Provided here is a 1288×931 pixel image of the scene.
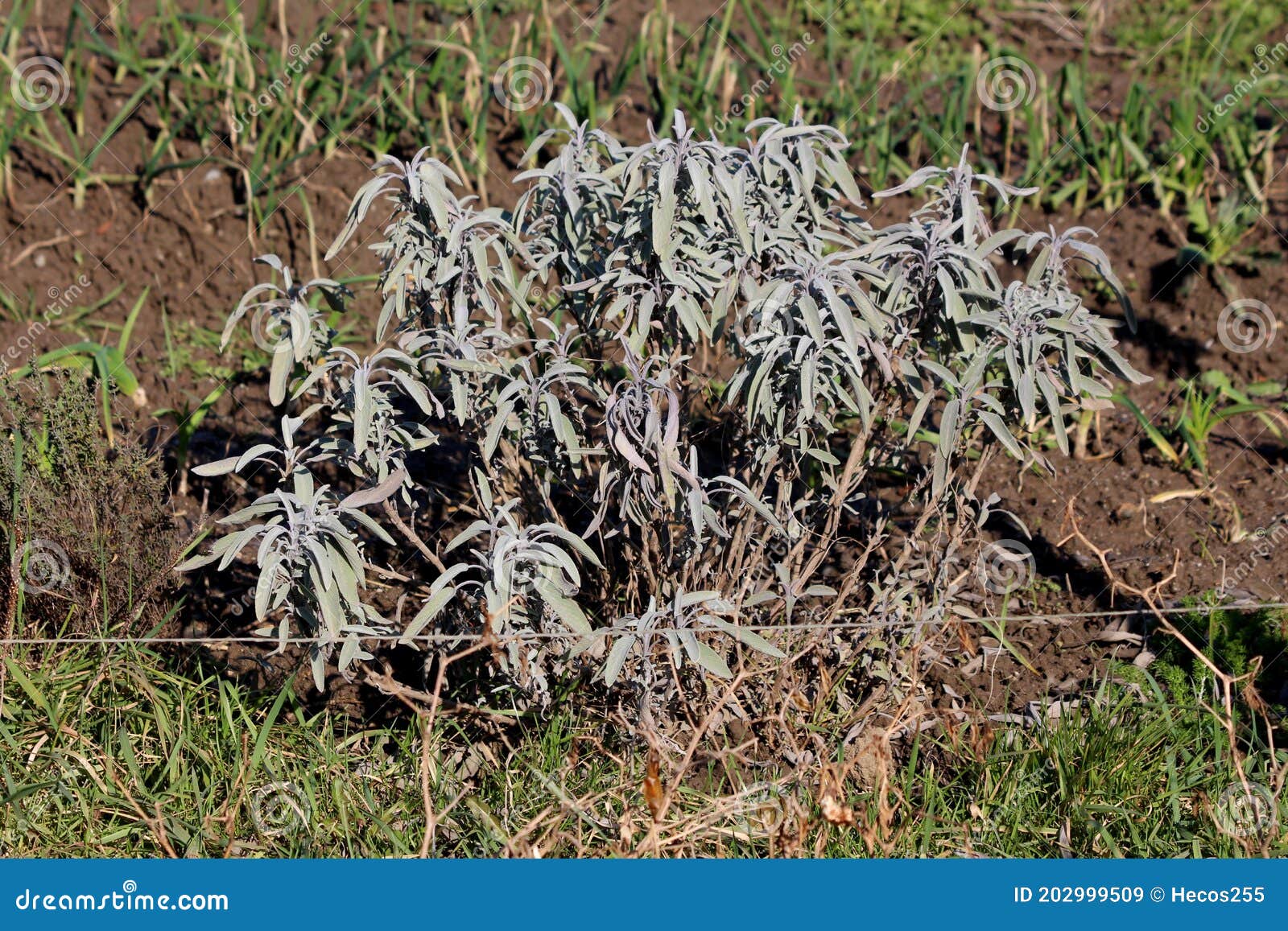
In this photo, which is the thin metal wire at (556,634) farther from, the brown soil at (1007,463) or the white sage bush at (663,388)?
the brown soil at (1007,463)

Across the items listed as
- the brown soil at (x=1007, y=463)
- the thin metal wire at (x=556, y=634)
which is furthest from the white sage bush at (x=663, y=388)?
the brown soil at (x=1007, y=463)

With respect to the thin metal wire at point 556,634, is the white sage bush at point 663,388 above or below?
above

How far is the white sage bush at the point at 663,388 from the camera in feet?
7.97

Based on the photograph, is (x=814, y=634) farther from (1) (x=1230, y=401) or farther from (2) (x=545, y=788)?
(1) (x=1230, y=401)

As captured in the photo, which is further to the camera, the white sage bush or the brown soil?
the brown soil

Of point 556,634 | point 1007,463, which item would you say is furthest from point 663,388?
point 1007,463

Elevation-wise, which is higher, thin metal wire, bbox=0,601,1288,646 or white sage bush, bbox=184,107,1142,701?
white sage bush, bbox=184,107,1142,701

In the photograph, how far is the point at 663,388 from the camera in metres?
2.37

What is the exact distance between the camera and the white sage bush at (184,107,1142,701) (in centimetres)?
243

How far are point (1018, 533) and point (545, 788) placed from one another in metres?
1.41

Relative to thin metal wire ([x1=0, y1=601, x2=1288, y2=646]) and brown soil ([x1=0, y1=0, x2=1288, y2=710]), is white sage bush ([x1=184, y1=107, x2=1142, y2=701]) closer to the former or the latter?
thin metal wire ([x1=0, y1=601, x2=1288, y2=646])

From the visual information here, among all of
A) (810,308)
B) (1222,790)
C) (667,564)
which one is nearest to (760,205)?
(810,308)

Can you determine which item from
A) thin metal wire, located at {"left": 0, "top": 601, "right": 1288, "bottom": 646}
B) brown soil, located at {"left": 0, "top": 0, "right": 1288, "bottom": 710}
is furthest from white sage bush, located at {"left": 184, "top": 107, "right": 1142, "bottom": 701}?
brown soil, located at {"left": 0, "top": 0, "right": 1288, "bottom": 710}

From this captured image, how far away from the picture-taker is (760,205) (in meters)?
2.73
